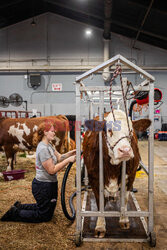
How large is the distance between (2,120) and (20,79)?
7833 millimetres

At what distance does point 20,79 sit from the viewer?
39.3ft

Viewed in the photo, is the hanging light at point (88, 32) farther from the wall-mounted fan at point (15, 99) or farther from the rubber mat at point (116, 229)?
the rubber mat at point (116, 229)

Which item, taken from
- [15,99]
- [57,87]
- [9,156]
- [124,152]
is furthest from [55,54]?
[124,152]

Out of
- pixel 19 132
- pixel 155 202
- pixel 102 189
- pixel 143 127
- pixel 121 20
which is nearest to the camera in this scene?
pixel 102 189

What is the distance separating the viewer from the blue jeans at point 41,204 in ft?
7.53

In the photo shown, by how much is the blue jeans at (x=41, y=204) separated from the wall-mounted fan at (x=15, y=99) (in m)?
10.2

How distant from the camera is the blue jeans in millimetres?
2296

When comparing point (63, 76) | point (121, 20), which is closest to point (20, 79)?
point (63, 76)

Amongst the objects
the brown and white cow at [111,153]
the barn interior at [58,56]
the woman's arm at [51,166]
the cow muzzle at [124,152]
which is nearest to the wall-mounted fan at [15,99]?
the barn interior at [58,56]

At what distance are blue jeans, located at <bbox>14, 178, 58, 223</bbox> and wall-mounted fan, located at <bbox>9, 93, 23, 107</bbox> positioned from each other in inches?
400

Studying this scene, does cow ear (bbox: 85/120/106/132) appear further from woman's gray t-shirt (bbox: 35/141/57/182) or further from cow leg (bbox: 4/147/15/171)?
cow leg (bbox: 4/147/15/171)

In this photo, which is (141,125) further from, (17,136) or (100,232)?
(17,136)

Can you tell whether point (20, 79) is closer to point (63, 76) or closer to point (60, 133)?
point (63, 76)

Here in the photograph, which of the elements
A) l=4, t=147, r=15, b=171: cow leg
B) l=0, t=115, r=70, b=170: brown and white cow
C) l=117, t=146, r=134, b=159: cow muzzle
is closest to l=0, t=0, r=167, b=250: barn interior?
l=0, t=115, r=70, b=170: brown and white cow
